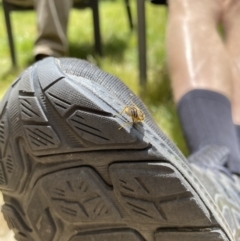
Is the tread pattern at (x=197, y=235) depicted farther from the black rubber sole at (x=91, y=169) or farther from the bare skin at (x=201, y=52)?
the bare skin at (x=201, y=52)

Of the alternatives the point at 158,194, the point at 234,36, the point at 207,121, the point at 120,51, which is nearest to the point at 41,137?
the point at 158,194

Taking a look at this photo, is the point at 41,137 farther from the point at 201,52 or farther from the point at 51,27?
the point at 51,27

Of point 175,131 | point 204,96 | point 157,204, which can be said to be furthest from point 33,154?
point 175,131

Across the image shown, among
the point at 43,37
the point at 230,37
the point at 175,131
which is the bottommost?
the point at 175,131

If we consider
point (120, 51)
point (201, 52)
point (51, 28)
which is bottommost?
point (120, 51)

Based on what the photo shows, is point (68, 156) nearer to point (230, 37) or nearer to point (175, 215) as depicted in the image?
point (175, 215)

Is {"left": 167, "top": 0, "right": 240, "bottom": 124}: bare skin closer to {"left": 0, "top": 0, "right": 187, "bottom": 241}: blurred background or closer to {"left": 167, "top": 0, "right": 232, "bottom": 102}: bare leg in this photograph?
{"left": 167, "top": 0, "right": 232, "bottom": 102}: bare leg
